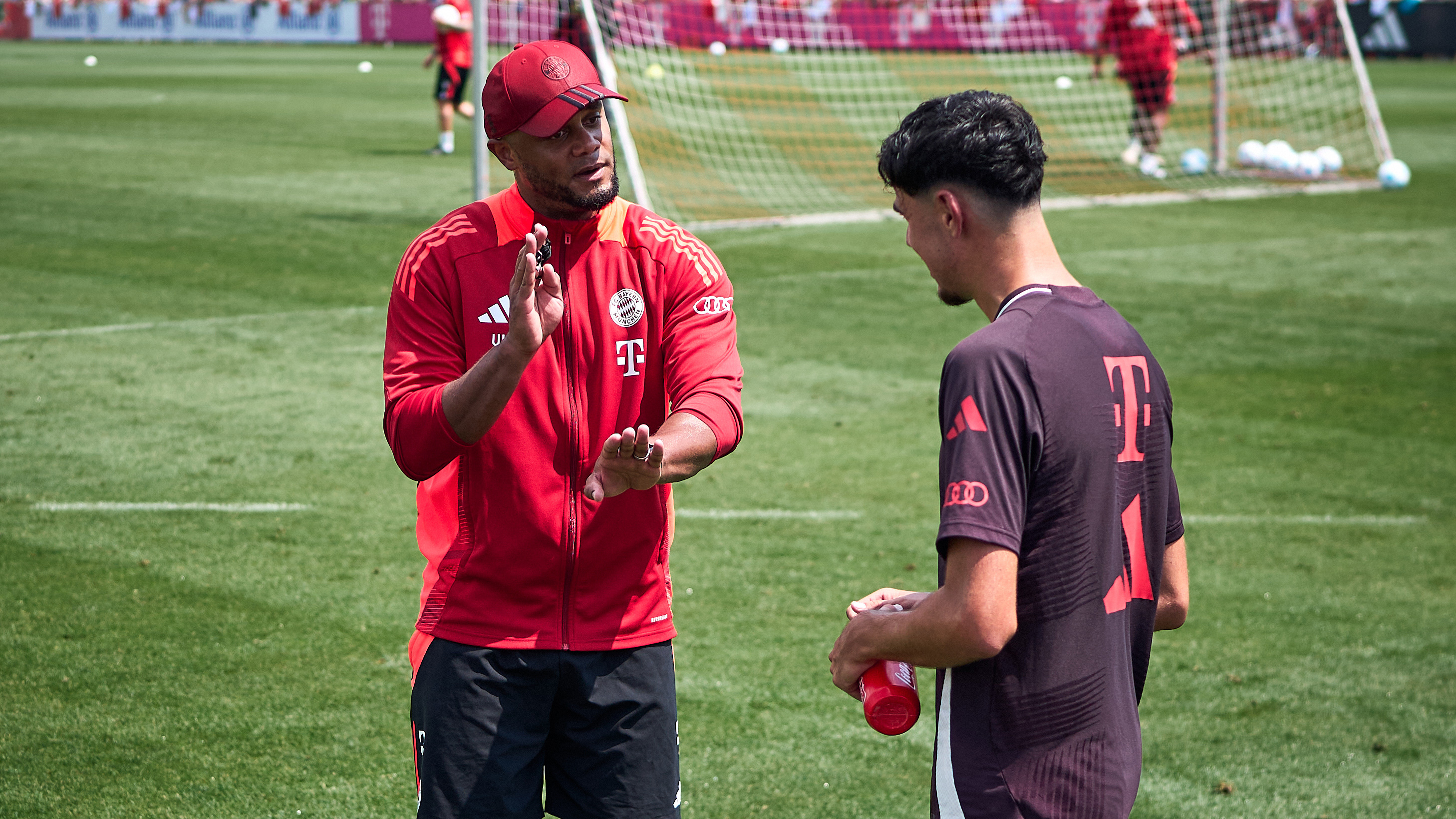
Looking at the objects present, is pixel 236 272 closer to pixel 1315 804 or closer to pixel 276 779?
pixel 276 779

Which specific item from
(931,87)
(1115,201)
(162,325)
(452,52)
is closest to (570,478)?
(162,325)

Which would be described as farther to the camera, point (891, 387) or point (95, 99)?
point (95, 99)

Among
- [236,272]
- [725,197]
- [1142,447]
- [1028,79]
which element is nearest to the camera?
[1142,447]

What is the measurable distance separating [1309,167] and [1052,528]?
19034mm

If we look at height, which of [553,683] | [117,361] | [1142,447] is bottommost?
[117,361]

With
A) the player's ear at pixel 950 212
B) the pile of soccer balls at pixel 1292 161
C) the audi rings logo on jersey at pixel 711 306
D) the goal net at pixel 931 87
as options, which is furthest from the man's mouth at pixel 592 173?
the pile of soccer balls at pixel 1292 161

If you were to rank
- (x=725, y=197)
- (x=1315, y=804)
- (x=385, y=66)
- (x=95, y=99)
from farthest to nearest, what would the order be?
(x=385, y=66), (x=95, y=99), (x=725, y=197), (x=1315, y=804)

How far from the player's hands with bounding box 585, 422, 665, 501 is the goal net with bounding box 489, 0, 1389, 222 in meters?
11.4

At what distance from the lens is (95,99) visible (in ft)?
90.1

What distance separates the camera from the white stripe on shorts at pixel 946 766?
8.12 ft

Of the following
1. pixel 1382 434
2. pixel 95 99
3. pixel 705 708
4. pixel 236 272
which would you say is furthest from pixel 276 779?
pixel 95 99

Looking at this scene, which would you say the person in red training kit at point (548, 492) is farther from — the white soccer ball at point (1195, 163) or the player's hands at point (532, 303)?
the white soccer ball at point (1195, 163)

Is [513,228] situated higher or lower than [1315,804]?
higher

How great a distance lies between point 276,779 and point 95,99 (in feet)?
86.1
